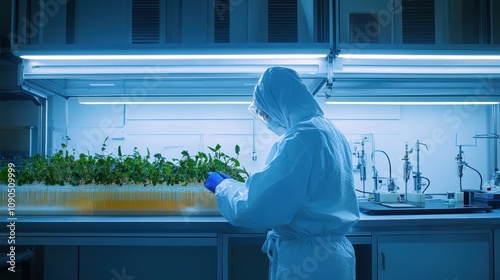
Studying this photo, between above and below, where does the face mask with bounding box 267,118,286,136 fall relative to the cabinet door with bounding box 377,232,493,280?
above

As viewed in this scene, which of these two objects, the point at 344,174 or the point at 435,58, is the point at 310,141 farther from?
the point at 435,58

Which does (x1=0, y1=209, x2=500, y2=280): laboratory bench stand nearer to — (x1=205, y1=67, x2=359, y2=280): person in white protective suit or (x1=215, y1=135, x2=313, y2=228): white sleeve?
(x1=205, y1=67, x2=359, y2=280): person in white protective suit

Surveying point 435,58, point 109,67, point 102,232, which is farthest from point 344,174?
point 109,67

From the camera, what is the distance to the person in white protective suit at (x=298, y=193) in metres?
1.16

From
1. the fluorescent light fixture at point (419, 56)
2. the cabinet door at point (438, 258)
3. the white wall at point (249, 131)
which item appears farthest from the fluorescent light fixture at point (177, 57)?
the white wall at point (249, 131)

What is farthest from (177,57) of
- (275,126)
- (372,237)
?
(372,237)

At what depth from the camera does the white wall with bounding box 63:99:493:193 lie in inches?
129

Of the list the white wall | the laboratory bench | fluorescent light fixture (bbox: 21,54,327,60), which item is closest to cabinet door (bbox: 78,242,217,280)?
the laboratory bench

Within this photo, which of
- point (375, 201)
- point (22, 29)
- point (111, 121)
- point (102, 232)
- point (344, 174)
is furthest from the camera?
point (111, 121)

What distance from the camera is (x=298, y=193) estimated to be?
116 centimetres

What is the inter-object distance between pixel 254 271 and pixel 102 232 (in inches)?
39.7

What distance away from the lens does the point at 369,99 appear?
8.38 ft

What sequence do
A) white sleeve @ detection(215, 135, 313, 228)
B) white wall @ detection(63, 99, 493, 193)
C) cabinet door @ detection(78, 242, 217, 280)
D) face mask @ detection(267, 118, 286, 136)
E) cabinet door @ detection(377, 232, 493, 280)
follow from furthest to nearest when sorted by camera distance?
white wall @ detection(63, 99, 493, 193)
cabinet door @ detection(78, 242, 217, 280)
cabinet door @ detection(377, 232, 493, 280)
face mask @ detection(267, 118, 286, 136)
white sleeve @ detection(215, 135, 313, 228)

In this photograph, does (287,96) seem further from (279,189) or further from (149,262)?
(149,262)
